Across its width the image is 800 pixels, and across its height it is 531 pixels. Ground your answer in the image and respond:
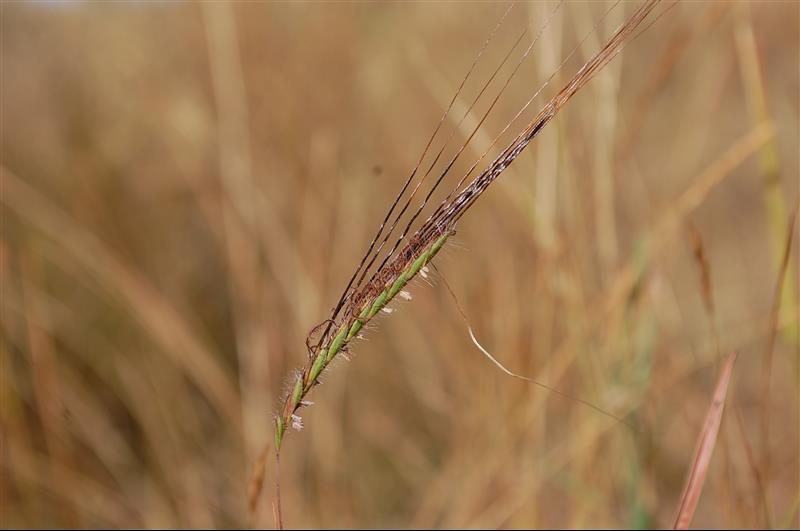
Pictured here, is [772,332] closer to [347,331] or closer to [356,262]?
[347,331]

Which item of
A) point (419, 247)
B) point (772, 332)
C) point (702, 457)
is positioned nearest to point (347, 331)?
point (419, 247)

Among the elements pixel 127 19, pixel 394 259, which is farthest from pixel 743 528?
pixel 127 19

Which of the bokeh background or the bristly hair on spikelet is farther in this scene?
the bokeh background

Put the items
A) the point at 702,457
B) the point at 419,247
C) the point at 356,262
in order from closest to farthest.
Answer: the point at 419,247
the point at 702,457
the point at 356,262

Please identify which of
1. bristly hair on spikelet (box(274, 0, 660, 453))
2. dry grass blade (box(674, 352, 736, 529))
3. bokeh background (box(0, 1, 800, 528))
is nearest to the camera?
bristly hair on spikelet (box(274, 0, 660, 453))

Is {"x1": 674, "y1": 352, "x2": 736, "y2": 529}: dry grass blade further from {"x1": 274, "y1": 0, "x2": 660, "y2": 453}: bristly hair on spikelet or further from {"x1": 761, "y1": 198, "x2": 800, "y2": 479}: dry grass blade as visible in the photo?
{"x1": 274, "y1": 0, "x2": 660, "y2": 453}: bristly hair on spikelet

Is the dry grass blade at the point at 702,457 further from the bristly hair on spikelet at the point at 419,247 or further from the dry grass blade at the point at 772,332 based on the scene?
the bristly hair on spikelet at the point at 419,247

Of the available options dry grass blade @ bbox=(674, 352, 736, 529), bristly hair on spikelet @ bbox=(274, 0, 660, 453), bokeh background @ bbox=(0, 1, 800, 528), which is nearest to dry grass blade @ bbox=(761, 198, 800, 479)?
bokeh background @ bbox=(0, 1, 800, 528)

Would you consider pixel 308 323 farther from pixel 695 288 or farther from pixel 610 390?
pixel 695 288
